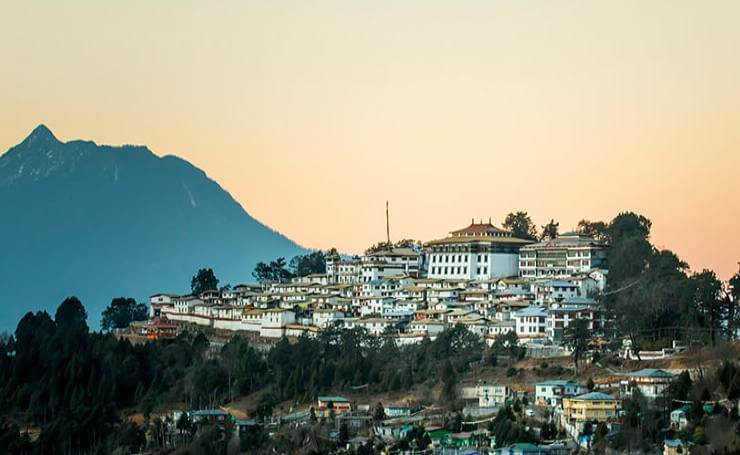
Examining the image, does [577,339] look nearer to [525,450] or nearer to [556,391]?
[556,391]

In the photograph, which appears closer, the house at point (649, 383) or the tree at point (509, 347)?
the house at point (649, 383)

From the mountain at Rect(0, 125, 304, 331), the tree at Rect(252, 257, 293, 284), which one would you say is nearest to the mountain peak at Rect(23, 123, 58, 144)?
the mountain at Rect(0, 125, 304, 331)

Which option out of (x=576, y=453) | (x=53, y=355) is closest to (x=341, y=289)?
(x=53, y=355)

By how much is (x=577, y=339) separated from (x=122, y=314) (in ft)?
100

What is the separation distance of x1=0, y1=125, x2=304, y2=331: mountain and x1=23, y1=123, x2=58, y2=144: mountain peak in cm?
11

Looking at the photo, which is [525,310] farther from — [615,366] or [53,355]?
[53,355]

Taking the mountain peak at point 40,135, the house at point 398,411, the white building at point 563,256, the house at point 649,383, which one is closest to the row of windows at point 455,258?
the white building at point 563,256

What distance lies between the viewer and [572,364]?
49375 mm

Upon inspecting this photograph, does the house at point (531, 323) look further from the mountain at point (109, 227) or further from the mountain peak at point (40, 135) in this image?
the mountain peak at point (40, 135)

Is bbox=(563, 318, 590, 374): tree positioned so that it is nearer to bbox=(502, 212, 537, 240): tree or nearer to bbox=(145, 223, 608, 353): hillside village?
bbox=(145, 223, 608, 353): hillside village

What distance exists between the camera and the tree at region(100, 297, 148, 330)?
7256 centimetres

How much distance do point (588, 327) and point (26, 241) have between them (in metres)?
112

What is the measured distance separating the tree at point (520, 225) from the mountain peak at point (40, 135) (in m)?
108

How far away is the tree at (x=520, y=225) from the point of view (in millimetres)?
69625
